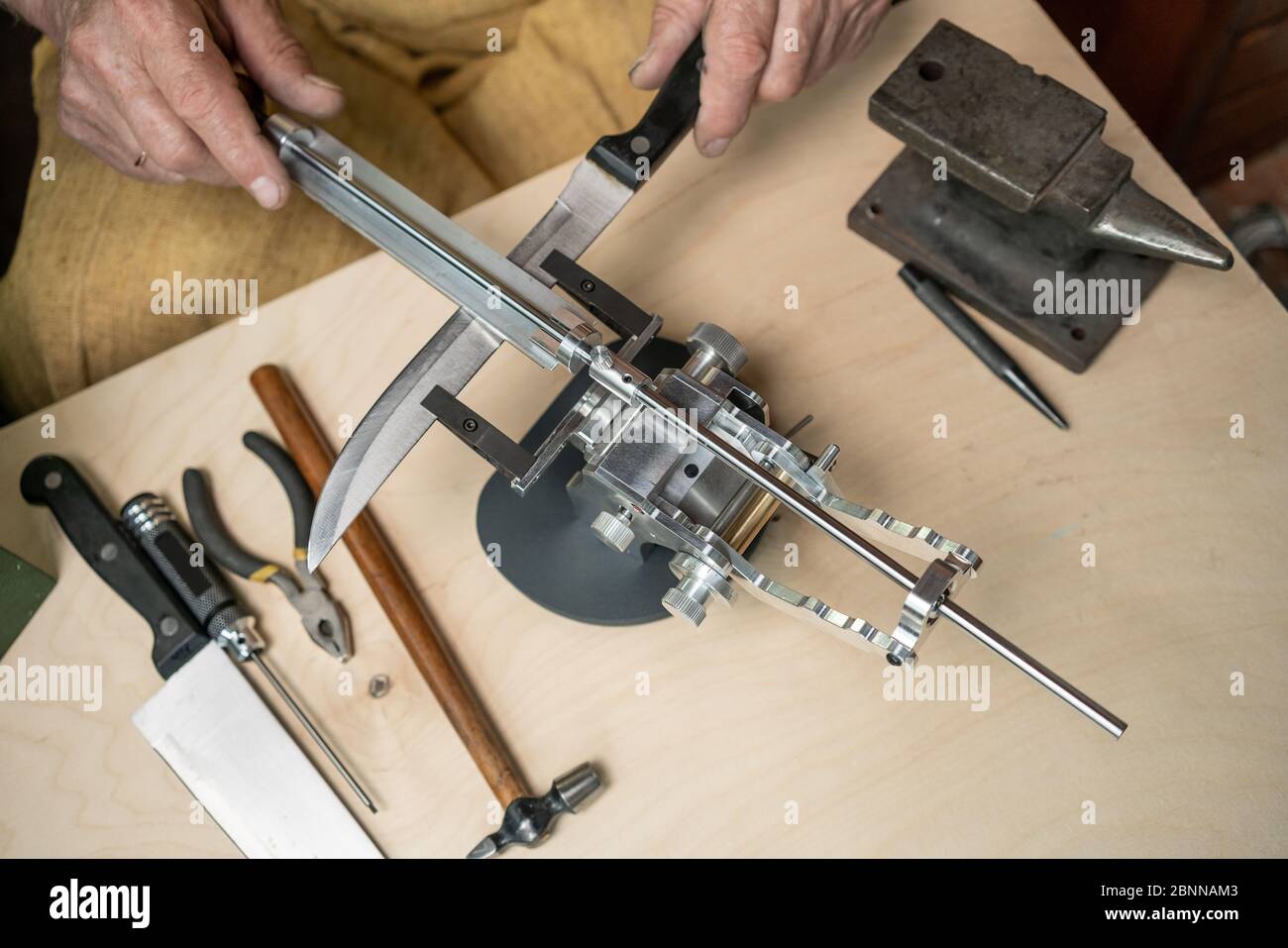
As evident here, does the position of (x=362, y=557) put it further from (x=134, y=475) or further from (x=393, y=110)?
(x=393, y=110)

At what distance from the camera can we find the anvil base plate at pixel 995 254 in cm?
102

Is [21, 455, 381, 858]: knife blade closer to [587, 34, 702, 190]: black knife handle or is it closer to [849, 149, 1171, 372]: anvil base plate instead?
[587, 34, 702, 190]: black knife handle

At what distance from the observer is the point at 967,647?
0.95 meters

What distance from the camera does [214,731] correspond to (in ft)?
3.22

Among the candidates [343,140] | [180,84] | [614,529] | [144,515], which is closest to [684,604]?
[614,529]

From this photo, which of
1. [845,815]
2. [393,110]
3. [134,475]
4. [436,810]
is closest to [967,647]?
[845,815]

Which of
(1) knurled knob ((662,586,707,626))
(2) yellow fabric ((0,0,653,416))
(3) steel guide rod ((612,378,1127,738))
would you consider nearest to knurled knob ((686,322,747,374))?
(3) steel guide rod ((612,378,1127,738))

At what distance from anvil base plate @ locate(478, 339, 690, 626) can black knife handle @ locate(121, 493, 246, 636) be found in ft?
0.79

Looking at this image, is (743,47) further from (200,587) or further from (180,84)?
(200,587)

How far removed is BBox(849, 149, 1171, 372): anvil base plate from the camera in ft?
3.35

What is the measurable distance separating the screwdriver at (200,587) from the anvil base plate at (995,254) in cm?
68

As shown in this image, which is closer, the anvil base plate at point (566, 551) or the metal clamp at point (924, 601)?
the metal clamp at point (924, 601)

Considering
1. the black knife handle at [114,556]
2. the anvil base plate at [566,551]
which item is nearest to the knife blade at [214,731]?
the black knife handle at [114,556]

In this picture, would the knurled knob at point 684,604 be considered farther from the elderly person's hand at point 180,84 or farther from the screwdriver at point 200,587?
the elderly person's hand at point 180,84
